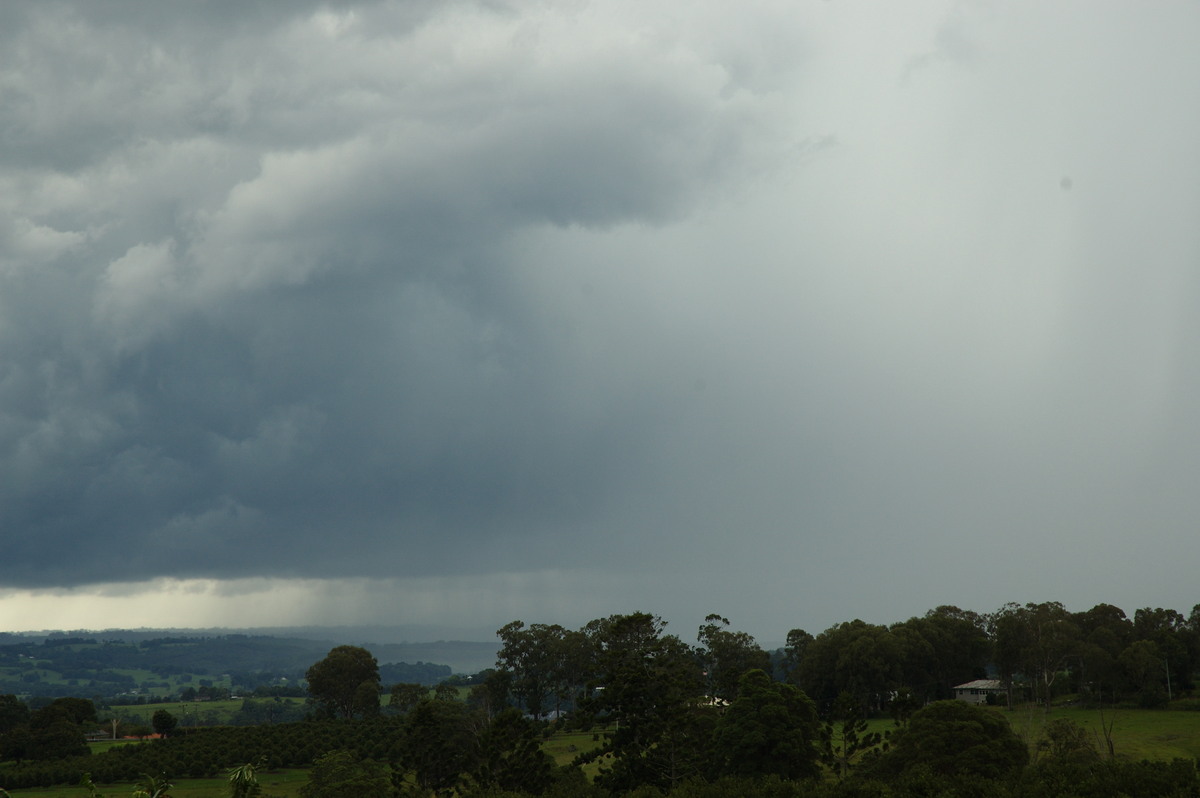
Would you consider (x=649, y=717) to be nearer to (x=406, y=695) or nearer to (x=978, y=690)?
(x=978, y=690)

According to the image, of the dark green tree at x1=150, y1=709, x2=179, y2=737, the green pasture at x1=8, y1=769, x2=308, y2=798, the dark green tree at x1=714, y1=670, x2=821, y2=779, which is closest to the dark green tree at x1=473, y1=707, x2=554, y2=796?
the dark green tree at x1=714, y1=670, x2=821, y2=779

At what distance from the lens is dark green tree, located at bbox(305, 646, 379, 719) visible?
119 meters

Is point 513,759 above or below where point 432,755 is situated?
above

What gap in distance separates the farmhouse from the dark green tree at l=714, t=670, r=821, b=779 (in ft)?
225

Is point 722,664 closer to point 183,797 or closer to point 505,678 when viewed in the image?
point 505,678

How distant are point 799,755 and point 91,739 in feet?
395

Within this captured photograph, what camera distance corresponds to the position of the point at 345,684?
12038 cm

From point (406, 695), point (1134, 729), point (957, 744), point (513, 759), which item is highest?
point (957, 744)

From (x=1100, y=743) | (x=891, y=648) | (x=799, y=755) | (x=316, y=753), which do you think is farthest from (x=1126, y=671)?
(x=316, y=753)

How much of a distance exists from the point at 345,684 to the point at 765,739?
9023cm

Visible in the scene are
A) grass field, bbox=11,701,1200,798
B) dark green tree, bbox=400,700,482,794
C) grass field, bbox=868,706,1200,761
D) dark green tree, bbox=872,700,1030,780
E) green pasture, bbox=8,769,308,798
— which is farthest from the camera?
green pasture, bbox=8,769,308,798

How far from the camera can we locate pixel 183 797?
222 ft

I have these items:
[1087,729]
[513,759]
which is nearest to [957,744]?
[513,759]

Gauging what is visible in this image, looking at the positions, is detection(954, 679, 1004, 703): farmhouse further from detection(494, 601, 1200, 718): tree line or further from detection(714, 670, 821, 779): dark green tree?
detection(714, 670, 821, 779): dark green tree
